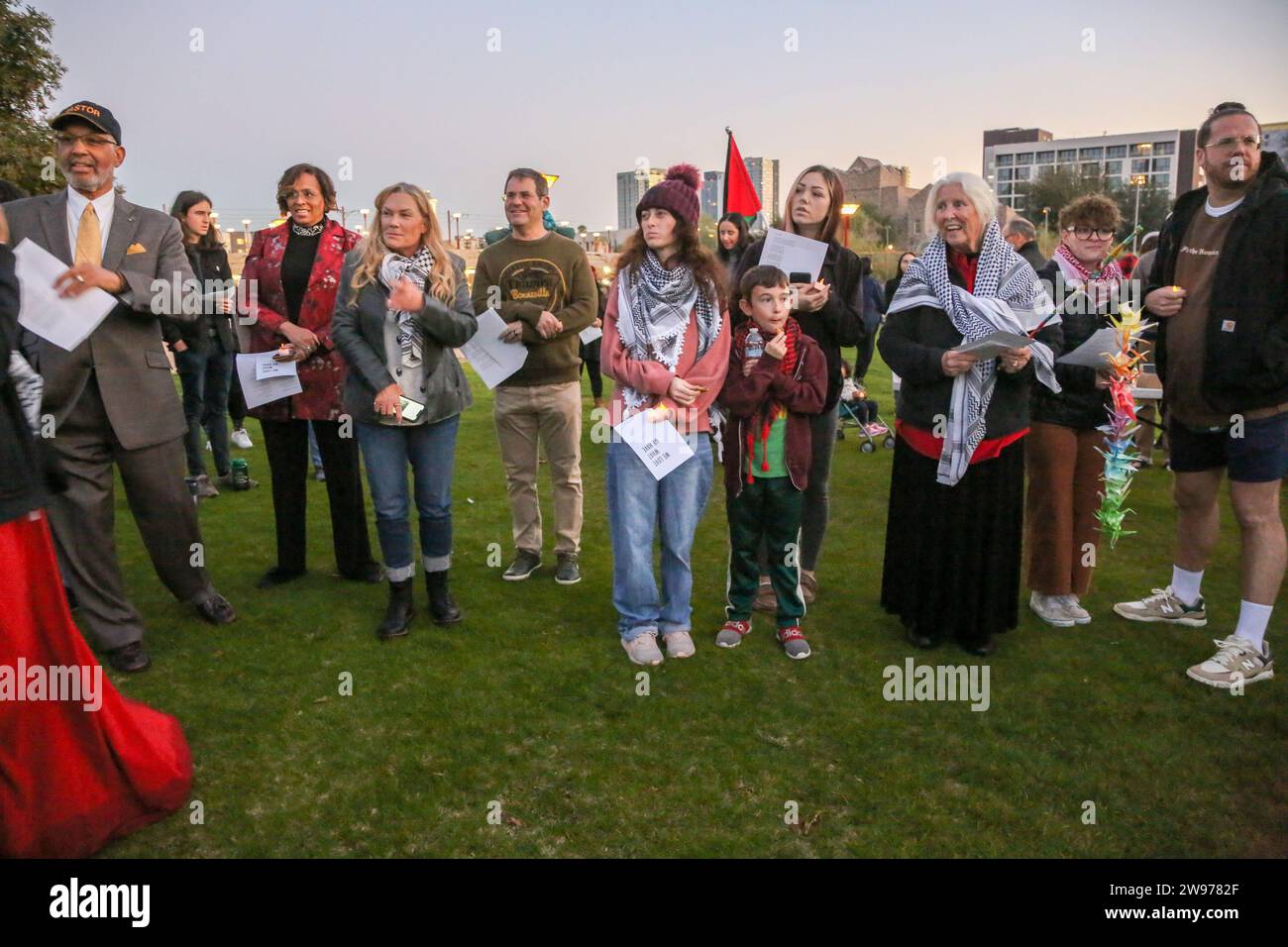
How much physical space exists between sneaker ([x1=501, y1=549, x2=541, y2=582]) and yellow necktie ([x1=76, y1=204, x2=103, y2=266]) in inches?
104

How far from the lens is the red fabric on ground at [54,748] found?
262cm

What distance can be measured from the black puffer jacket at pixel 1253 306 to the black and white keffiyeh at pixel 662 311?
222 cm

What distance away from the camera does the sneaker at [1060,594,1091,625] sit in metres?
4.69

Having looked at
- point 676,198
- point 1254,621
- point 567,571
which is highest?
point 676,198

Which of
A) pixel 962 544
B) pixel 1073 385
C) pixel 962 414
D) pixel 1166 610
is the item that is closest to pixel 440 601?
pixel 962 544

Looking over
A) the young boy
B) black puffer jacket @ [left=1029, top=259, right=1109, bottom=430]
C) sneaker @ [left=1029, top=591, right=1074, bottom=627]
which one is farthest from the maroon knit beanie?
sneaker @ [left=1029, top=591, right=1074, bottom=627]

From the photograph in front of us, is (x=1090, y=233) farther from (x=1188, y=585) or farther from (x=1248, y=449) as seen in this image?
(x=1188, y=585)

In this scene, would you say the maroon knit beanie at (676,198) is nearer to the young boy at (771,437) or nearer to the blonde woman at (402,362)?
the young boy at (771,437)

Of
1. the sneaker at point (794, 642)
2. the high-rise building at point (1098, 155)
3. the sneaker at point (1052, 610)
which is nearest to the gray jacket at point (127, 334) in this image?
the sneaker at point (794, 642)

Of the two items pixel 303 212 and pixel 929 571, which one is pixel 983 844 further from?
pixel 303 212

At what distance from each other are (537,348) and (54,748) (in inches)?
122

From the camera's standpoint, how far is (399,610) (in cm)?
455

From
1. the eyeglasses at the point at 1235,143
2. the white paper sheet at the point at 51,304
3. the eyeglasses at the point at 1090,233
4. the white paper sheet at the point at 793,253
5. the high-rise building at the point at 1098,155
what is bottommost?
the white paper sheet at the point at 51,304
